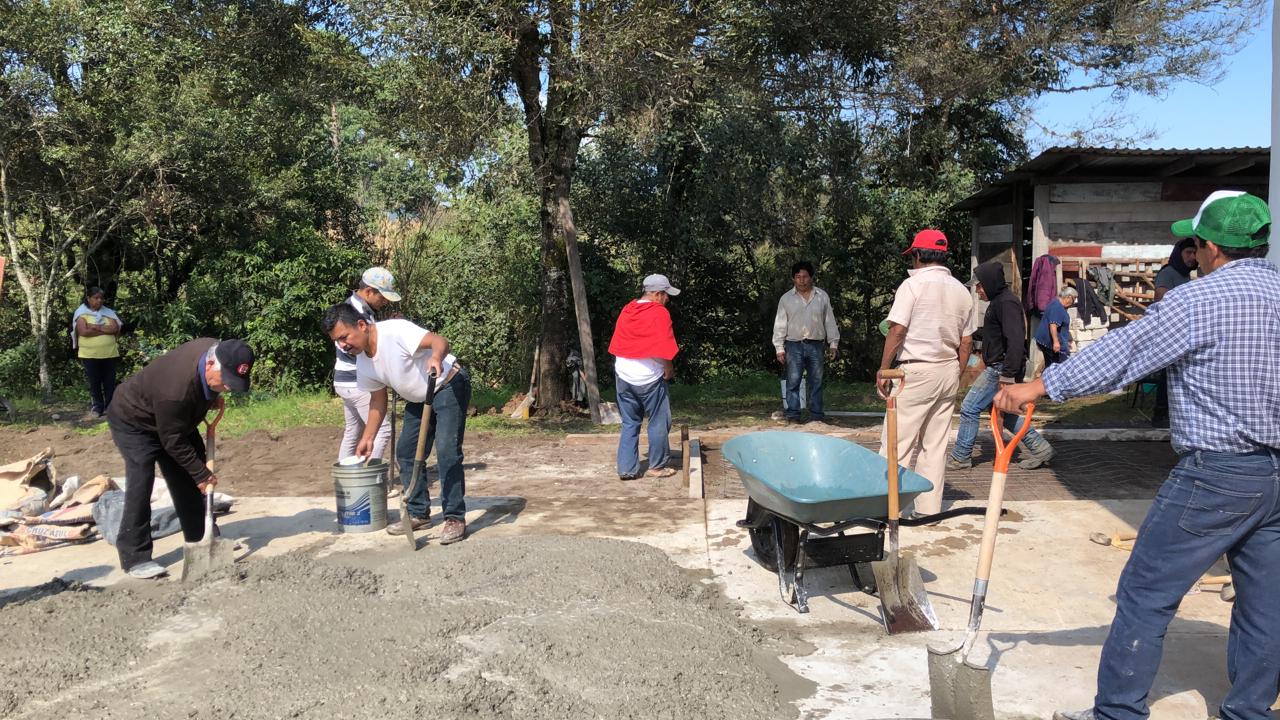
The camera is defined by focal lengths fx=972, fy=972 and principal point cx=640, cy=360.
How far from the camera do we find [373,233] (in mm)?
15305

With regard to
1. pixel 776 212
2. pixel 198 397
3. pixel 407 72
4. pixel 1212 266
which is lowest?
pixel 198 397

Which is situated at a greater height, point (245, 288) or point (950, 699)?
point (245, 288)

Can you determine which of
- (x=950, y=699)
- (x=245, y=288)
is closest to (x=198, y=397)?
(x=950, y=699)

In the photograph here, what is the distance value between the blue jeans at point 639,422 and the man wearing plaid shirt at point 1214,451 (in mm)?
4578

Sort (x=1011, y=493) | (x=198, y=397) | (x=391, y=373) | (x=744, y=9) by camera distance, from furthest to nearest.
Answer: (x=744, y=9)
(x=1011, y=493)
(x=391, y=373)
(x=198, y=397)

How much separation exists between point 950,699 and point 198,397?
401 centimetres

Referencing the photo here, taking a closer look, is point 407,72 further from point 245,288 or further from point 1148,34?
point 1148,34

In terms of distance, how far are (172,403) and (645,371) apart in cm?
354

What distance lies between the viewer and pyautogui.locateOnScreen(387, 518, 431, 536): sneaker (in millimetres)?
6176

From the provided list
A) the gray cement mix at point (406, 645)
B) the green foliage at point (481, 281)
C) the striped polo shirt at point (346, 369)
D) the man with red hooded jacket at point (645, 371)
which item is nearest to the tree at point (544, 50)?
the man with red hooded jacket at point (645, 371)

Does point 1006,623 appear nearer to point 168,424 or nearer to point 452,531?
point 452,531

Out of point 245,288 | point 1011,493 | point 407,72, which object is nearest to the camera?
point 1011,493

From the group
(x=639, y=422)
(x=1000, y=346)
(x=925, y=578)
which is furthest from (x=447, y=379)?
(x=1000, y=346)

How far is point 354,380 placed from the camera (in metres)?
6.55
